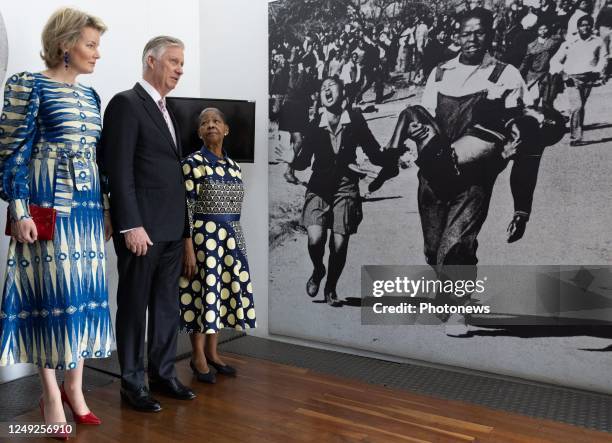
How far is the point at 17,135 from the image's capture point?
2.14 m

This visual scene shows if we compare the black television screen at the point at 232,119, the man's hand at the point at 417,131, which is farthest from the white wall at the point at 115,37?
the man's hand at the point at 417,131

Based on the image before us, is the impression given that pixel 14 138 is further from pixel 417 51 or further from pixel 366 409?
pixel 417 51

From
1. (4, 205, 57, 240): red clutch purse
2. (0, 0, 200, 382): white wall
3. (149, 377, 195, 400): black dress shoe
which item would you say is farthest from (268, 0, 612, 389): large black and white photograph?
(4, 205, 57, 240): red clutch purse

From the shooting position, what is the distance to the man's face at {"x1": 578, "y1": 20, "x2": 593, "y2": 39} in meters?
2.70

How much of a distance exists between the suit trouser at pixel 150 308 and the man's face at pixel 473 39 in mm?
1813

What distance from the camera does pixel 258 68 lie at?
3854 millimetres

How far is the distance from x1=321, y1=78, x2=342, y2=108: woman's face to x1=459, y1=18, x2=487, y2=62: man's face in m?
0.79

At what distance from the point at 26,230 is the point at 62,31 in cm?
78

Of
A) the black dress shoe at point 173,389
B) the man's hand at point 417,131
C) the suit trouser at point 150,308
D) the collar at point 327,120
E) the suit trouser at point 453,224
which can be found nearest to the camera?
the suit trouser at point 150,308

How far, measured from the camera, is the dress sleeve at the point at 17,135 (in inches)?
83.6

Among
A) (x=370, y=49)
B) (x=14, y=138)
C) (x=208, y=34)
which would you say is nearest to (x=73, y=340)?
(x=14, y=138)

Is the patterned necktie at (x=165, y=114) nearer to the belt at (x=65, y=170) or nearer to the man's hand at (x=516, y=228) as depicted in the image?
the belt at (x=65, y=170)

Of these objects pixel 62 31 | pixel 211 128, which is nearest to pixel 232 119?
pixel 211 128

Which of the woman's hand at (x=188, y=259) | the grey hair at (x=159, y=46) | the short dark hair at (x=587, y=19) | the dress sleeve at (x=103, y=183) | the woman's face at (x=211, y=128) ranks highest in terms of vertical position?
the short dark hair at (x=587, y=19)
